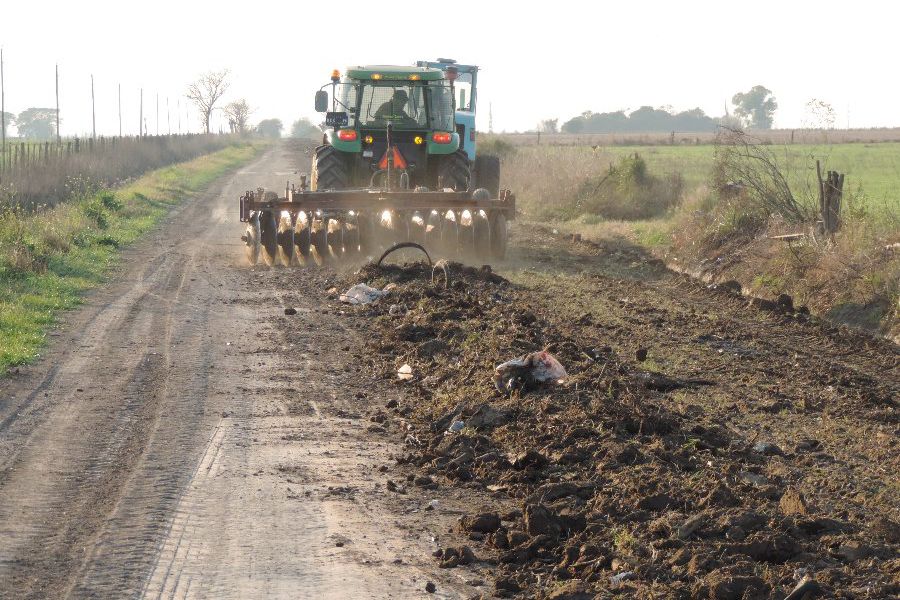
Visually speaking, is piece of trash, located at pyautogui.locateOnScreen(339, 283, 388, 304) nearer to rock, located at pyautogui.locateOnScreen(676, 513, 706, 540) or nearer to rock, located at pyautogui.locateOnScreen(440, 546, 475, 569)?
rock, located at pyautogui.locateOnScreen(440, 546, 475, 569)

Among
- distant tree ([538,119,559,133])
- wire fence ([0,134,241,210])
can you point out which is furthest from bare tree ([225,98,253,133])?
wire fence ([0,134,241,210])

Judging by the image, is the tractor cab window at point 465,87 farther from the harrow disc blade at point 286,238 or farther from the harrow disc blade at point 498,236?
the harrow disc blade at point 286,238

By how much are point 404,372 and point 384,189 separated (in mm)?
7764

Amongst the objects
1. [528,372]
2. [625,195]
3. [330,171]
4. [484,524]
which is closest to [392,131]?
[330,171]

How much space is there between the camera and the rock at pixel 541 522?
570cm

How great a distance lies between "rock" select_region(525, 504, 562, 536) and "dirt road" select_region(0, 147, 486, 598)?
0.52 m

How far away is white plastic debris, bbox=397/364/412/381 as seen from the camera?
380 inches

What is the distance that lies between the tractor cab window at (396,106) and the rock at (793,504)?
45.6 feet

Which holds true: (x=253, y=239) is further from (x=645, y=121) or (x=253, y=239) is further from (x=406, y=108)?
(x=645, y=121)

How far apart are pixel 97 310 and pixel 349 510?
7992mm

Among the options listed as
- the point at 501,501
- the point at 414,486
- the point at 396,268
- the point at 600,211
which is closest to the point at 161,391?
the point at 414,486

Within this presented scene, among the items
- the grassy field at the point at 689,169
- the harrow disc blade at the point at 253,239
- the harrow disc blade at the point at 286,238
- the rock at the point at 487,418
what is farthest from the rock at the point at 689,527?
the harrow disc blade at the point at 253,239

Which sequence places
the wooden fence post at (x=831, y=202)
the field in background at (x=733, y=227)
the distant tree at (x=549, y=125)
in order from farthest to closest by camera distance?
the distant tree at (x=549, y=125), the wooden fence post at (x=831, y=202), the field in background at (x=733, y=227)

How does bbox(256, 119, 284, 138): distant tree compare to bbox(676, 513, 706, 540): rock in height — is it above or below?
above
